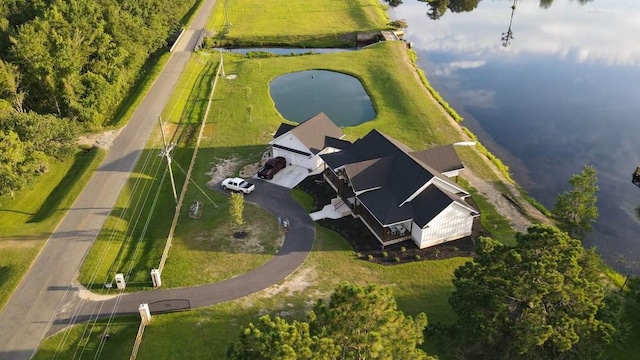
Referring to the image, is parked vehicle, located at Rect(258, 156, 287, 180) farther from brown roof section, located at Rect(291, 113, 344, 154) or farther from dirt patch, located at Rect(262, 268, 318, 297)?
dirt patch, located at Rect(262, 268, 318, 297)

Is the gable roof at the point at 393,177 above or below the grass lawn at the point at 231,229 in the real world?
above

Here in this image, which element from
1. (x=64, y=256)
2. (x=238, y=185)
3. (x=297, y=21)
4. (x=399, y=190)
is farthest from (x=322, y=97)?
(x=64, y=256)

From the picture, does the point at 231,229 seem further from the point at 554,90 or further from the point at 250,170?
the point at 554,90

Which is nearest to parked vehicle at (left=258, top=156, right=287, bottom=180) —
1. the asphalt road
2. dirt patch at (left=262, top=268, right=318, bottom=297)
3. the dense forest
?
the asphalt road

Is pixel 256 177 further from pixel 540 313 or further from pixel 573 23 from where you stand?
pixel 573 23

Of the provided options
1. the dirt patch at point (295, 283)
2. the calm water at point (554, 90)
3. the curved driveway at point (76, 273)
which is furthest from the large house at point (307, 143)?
the calm water at point (554, 90)

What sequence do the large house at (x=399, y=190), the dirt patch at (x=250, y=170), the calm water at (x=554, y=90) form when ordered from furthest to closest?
the calm water at (x=554, y=90), the dirt patch at (x=250, y=170), the large house at (x=399, y=190)

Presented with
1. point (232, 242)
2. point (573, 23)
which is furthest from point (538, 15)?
point (232, 242)

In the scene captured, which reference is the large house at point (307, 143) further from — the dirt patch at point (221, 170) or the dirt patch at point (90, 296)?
the dirt patch at point (90, 296)
